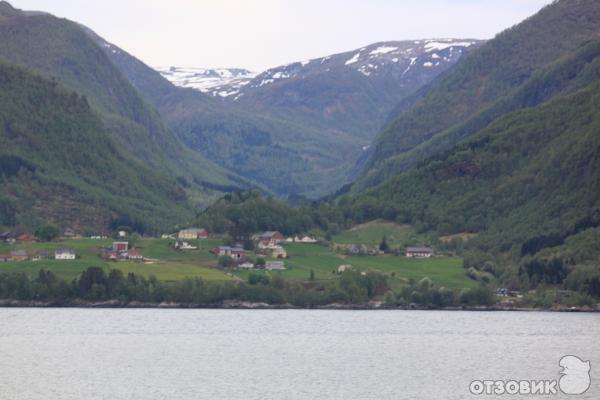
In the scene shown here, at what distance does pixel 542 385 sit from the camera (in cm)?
8806

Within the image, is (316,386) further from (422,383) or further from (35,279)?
(35,279)

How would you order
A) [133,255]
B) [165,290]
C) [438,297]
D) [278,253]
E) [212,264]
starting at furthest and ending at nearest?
[278,253] < [133,255] < [212,264] < [438,297] < [165,290]

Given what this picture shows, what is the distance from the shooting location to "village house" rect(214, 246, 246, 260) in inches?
6905

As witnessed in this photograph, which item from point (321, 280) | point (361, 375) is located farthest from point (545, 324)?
point (361, 375)

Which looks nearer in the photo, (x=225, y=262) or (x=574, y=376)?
(x=574, y=376)

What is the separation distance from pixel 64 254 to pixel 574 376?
9468 cm

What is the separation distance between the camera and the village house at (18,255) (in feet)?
563

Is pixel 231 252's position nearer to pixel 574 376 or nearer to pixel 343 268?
pixel 343 268

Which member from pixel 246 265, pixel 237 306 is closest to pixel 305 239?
pixel 246 265

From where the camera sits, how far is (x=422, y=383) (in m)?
89.7

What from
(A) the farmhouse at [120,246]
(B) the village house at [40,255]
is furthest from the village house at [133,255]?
(B) the village house at [40,255]

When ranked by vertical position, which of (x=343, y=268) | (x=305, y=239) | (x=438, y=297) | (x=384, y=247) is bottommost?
(x=438, y=297)

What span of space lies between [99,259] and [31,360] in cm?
7058

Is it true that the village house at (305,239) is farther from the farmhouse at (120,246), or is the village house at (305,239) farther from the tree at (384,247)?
the farmhouse at (120,246)
